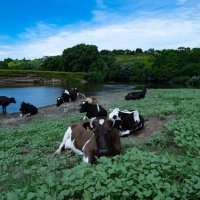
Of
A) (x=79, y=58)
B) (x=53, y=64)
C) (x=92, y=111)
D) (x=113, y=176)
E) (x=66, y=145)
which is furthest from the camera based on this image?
(x=53, y=64)

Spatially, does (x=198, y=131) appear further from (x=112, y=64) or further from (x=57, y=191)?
(x=112, y=64)

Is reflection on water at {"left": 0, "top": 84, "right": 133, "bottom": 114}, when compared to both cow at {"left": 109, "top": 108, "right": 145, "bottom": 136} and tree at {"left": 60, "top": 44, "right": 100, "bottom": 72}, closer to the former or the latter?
cow at {"left": 109, "top": 108, "right": 145, "bottom": 136}

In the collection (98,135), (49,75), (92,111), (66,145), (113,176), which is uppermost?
(98,135)

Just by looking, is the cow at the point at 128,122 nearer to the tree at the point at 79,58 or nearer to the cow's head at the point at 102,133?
the cow's head at the point at 102,133

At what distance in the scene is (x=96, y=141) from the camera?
9625 millimetres

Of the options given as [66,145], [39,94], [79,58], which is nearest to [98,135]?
[66,145]

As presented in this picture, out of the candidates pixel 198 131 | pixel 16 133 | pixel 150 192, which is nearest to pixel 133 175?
pixel 150 192

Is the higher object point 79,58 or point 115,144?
point 79,58

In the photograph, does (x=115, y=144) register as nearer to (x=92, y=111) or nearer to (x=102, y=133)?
(x=102, y=133)

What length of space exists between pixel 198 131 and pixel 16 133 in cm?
917

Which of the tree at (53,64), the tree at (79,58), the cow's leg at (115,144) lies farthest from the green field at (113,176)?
the tree at (53,64)

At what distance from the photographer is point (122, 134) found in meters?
13.5

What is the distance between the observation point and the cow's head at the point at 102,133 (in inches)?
365

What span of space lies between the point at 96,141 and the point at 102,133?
0.29m
